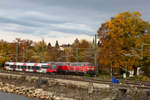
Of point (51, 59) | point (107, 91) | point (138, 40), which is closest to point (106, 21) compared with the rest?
point (138, 40)

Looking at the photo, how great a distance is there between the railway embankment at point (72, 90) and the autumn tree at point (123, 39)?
11.9m

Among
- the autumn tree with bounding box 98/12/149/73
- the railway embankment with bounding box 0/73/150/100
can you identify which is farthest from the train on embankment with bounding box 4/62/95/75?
the railway embankment with bounding box 0/73/150/100

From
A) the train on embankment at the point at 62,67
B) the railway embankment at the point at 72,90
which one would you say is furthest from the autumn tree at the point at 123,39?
the railway embankment at the point at 72,90

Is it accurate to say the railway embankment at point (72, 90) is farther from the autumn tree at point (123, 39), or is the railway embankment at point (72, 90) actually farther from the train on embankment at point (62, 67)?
the autumn tree at point (123, 39)

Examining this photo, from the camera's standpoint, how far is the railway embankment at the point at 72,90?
72.2 feet

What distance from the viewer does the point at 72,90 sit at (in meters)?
28.9

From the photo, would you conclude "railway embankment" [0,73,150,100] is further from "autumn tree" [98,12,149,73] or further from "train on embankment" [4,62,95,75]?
"autumn tree" [98,12,149,73]

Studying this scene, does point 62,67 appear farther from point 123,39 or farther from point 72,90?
point 72,90

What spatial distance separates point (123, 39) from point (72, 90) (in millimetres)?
15584

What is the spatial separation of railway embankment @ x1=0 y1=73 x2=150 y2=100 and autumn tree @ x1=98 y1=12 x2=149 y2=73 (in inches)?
468

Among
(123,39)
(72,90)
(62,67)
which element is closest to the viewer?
(72,90)

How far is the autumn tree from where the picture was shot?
125 ft

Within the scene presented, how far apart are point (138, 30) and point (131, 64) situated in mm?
6803

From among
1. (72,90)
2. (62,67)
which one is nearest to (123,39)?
(62,67)
